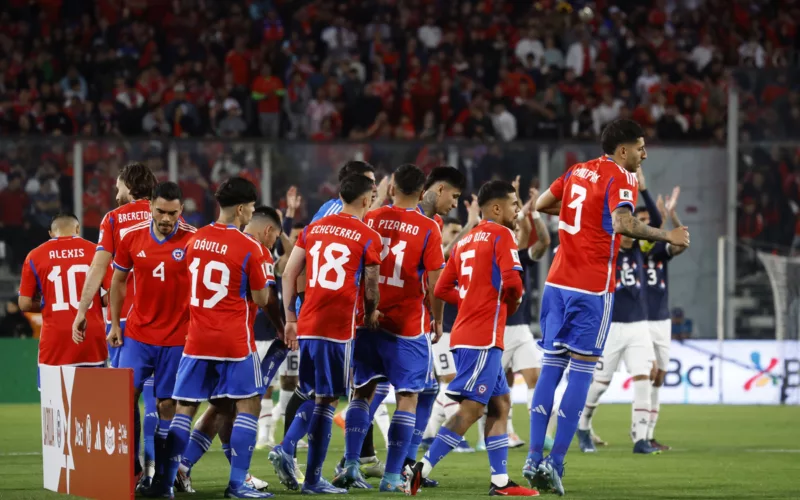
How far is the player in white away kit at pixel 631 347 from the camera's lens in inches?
492

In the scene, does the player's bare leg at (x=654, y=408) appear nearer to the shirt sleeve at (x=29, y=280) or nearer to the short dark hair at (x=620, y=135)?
the short dark hair at (x=620, y=135)

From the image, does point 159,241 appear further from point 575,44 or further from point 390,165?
point 575,44

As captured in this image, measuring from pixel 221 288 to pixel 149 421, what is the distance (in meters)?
1.38

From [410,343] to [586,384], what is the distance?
4.09ft

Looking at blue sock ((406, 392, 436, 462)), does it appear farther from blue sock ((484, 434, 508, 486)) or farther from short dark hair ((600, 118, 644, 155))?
short dark hair ((600, 118, 644, 155))

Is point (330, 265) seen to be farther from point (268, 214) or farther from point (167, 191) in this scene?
point (268, 214)

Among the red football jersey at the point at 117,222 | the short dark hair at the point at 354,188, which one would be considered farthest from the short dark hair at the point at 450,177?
the red football jersey at the point at 117,222

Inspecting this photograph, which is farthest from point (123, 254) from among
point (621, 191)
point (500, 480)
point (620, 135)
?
point (620, 135)

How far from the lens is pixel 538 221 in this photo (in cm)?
1073

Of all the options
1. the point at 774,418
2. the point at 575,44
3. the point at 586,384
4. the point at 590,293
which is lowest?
the point at 774,418

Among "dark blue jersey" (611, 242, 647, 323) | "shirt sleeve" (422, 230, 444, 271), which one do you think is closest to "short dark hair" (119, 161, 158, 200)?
"shirt sleeve" (422, 230, 444, 271)

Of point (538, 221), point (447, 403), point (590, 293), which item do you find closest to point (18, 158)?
point (447, 403)

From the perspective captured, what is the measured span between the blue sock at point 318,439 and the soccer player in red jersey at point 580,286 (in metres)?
1.41

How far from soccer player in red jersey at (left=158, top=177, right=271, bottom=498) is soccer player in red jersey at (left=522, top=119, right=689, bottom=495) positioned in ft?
6.52
